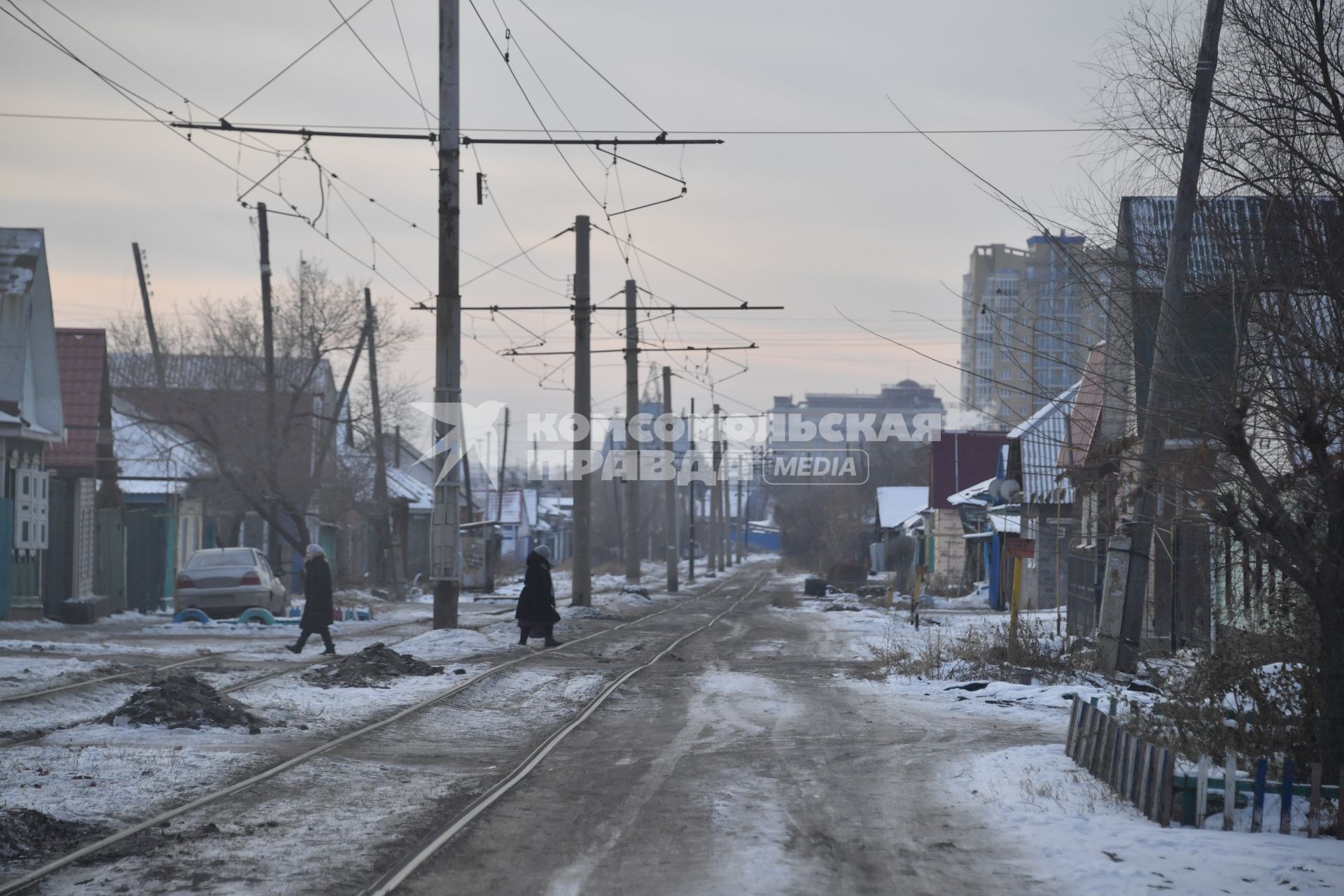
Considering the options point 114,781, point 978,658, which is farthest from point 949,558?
point 114,781

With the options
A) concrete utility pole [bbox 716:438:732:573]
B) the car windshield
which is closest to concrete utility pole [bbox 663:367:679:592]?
concrete utility pole [bbox 716:438:732:573]

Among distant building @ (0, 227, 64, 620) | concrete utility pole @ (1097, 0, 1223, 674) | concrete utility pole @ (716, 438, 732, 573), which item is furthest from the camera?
concrete utility pole @ (716, 438, 732, 573)

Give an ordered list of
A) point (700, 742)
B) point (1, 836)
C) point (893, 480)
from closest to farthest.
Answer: point (1, 836) < point (700, 742) < point (893, 480)

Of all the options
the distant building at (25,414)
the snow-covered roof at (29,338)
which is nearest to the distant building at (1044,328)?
the distant building at (25,414)

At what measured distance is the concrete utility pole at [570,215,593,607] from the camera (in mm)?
28281

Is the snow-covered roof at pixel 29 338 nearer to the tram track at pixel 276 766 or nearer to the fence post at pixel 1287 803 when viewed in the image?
the tram track at pixel 276 766

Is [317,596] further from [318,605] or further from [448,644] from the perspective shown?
[448,644]

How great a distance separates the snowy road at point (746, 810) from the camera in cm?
674

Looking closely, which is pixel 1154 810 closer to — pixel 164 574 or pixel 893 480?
pixel 164 574

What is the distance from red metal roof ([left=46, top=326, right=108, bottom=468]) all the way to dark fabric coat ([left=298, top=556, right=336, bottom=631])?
11.7 metres

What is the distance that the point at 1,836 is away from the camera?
699cm

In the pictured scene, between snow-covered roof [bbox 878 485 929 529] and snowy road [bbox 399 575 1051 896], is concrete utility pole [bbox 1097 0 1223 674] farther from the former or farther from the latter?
snow-covered roof [bbox 878 485 929 529]

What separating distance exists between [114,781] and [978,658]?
429 inches

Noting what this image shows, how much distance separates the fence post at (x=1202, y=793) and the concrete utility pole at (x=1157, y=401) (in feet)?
6.29
